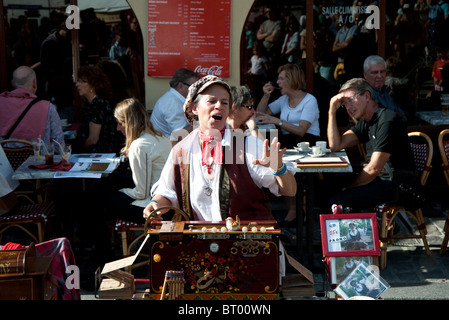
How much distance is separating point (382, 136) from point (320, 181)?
137 cm

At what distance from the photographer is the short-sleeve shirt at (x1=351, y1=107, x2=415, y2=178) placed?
6.18m

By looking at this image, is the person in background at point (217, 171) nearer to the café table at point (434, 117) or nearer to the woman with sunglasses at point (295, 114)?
the woman with sunglasses at point (295, 114)

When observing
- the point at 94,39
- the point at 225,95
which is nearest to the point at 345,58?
the point at 94,39

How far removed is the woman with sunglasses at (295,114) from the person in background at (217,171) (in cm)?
332

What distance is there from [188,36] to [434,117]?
3.33 meters

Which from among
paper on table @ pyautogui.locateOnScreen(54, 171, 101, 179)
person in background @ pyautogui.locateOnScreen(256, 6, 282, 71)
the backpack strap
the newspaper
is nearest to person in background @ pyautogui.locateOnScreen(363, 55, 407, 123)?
person in background @ pyautogui.locateOnScreen(256, 6, 282, 71)

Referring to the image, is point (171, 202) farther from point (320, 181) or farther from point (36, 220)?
point (320, 181)

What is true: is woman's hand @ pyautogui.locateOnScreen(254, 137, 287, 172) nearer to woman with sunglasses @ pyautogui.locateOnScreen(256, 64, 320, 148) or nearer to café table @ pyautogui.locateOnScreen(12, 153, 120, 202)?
café table @ pyautogui.locateOnScreen(12, 153, 120, 202)

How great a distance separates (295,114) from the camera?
303 inches

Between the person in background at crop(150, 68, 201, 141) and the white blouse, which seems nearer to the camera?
the white blouse

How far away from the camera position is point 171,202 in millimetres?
4320

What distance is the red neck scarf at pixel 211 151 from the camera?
418 cm

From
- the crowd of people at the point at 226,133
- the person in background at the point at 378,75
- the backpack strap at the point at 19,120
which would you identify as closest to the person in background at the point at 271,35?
the crowd of people at the point at 226,133

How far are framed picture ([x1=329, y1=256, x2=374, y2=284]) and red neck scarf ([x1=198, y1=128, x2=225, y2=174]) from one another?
0.95 meters
